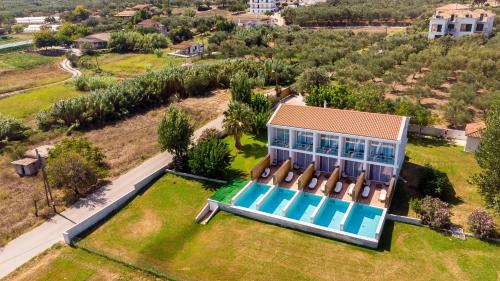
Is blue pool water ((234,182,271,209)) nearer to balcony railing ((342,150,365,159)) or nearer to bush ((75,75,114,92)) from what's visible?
balcony railing ((342,150,365,159))

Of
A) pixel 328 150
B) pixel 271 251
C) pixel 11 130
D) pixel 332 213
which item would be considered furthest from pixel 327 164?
pixel 11 130

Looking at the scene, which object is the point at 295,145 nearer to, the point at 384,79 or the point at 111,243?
the point at 111,243

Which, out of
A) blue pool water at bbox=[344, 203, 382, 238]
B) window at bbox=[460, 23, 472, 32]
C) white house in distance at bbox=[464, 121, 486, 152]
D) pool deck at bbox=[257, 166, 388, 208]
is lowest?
blue pool water at bbox=[344, 203, 382, 238]

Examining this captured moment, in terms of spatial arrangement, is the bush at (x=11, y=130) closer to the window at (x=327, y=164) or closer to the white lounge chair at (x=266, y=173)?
the white lounge chair at (x=266, y=173)

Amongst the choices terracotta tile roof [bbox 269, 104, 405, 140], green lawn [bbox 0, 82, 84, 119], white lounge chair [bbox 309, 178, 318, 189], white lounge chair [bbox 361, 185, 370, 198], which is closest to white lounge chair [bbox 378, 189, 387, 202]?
white lounge chair [bbox 361, 185, 370, 198]

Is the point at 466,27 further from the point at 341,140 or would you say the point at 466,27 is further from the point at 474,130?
the point at 341,140

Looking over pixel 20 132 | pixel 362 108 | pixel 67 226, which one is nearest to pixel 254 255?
pixel 67 226
